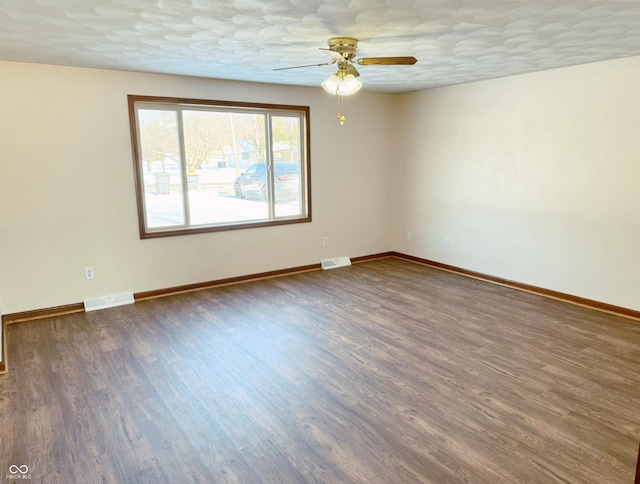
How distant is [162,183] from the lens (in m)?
4.77

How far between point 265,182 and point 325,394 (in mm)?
3305

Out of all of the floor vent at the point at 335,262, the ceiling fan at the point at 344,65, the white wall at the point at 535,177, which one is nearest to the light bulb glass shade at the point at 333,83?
the ceiling fan at the point at 344,65

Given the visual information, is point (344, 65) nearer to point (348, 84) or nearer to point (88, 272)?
point (348, 84)

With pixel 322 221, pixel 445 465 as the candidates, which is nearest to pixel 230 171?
pixel 322 221

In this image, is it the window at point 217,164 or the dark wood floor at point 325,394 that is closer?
the dark wood floor at point 325,394

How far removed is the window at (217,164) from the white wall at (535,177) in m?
1.78

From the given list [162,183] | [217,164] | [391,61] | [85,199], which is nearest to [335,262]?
[217,164]

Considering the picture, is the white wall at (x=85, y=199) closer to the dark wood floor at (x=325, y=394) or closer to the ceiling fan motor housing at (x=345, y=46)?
the dark wood floor at (x=325, y=394)

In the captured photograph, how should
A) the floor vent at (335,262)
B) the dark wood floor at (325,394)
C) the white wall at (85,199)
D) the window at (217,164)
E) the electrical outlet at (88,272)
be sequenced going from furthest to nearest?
the floor vent at (335,262) < the window at (217,164) < the electrical outlet at (88,272) < the white wall at (85,199) < the dark wood floor at (325,394)

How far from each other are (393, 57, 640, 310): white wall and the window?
5.85ft

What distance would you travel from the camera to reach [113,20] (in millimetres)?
2672

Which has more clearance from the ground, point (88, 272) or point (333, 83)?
point (333, 83)

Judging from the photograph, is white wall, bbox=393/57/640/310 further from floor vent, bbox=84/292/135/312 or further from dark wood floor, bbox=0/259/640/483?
floor vent, bbox=84/292/135/312

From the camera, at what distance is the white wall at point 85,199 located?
13.0ft
